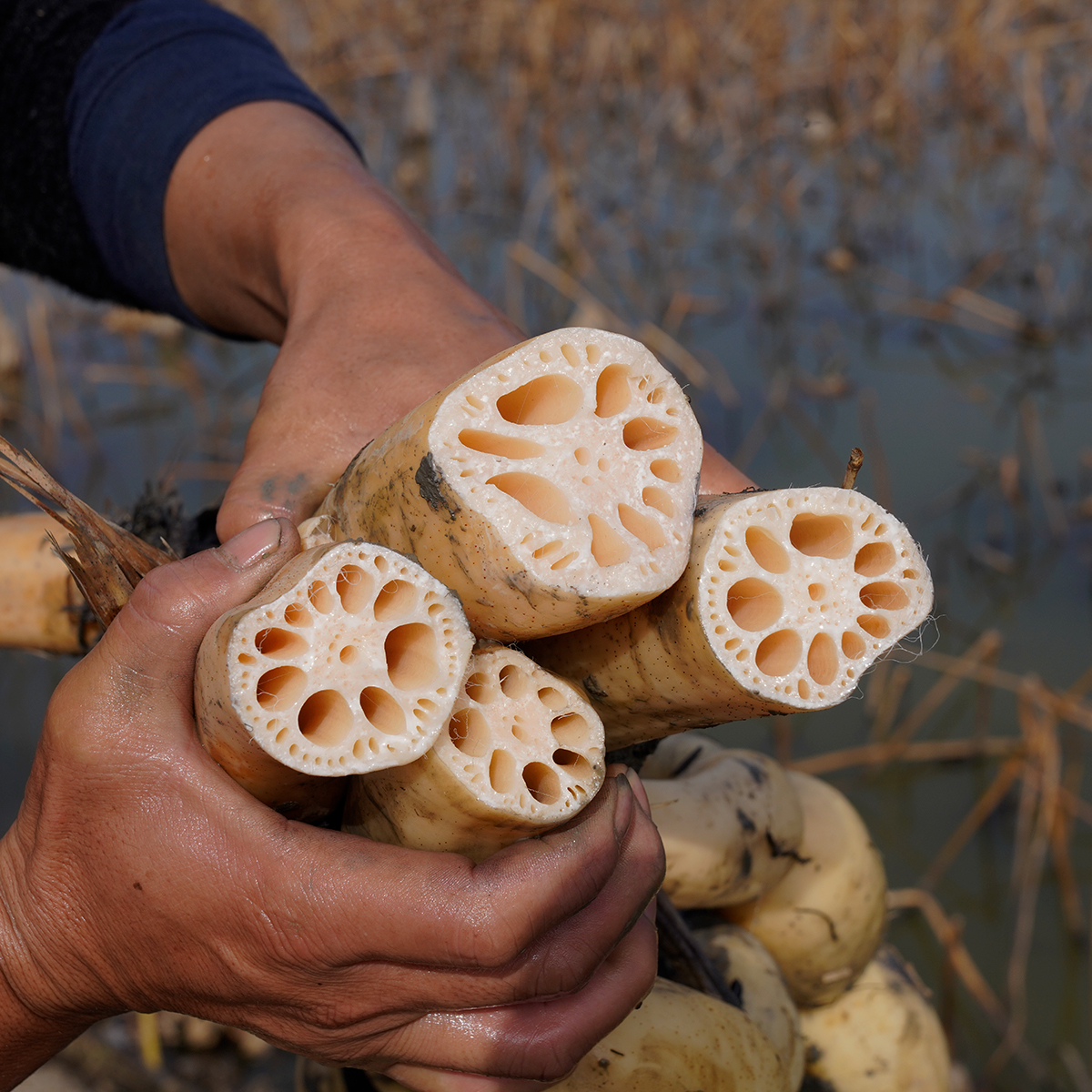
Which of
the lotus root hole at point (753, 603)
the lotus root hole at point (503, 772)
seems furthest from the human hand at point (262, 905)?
the lotus root hole at point (753, 603)

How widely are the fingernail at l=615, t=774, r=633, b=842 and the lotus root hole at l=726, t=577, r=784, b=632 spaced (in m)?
0.33

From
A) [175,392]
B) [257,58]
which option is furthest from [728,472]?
[175,392]

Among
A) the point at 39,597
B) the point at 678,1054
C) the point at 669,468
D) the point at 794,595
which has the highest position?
the point at 669,468

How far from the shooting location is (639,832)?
1.37m

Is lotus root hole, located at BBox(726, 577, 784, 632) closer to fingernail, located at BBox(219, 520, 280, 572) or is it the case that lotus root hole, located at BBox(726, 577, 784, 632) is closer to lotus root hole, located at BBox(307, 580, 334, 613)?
lotus root hole, located at BBox(307, 580, 334, 613)

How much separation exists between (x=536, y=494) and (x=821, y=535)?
329 mm

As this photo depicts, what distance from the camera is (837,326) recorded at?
5934mm

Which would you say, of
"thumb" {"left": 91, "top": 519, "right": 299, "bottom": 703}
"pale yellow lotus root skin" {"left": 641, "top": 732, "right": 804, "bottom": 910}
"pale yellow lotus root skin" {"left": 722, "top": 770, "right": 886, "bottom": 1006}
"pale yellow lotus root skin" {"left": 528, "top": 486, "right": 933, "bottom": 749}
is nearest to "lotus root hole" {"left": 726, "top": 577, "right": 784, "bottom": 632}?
"pale yellow lotus root skin" {"left": 528, "top": 486, "right": 933, "bottom": 749}

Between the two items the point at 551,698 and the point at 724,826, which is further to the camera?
the point at 724,826

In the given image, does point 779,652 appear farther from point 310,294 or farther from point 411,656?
point 310,294

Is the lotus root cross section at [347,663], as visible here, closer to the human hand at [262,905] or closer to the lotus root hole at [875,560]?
the human hand at [262,905]

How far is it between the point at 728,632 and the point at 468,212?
6.33m

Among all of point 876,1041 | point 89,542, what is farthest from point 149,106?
point 876,1041

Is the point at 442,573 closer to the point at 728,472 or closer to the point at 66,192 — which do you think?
the point at 728,472
